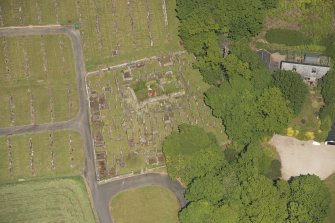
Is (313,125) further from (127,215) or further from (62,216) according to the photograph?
(62,216)

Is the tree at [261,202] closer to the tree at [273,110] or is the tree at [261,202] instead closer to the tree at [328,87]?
the tree at [273,110]

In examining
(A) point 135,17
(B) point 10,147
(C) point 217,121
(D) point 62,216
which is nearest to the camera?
(D) point 62,216

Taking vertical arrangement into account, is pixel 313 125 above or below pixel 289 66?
below

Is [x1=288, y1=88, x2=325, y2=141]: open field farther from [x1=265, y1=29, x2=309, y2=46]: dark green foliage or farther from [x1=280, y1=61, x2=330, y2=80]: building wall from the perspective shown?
[x1=265, y1=29, x2=309, y2=46]: dark green foliage

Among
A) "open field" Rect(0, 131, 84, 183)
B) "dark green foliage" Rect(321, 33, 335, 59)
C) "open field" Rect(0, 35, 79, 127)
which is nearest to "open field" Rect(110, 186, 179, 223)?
"open field" Rect(0, 131, 84, 183)

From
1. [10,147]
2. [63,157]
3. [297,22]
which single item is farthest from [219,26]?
[10,147]

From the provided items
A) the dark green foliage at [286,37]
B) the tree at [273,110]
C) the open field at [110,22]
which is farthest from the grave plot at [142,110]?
the dark green foliage at [286,37]

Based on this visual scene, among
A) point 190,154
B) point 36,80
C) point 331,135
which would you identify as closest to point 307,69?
point 331,135
